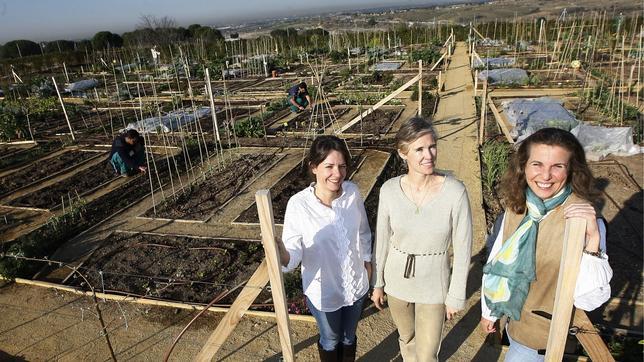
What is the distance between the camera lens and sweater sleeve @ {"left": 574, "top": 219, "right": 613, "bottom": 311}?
145 cm

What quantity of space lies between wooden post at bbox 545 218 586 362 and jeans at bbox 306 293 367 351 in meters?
0.93

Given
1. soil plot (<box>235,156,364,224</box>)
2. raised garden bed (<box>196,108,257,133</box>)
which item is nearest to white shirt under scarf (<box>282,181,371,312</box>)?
soil plot (<box>235,156,364,224</box>)

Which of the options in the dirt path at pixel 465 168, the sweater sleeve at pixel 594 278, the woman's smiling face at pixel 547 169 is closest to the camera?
the sweater sleeve at pixel 594 278

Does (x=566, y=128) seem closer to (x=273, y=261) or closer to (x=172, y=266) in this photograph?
(x=172, y=266)

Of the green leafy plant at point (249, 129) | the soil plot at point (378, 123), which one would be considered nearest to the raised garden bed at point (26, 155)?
the green leafy plant at point (249, 129)

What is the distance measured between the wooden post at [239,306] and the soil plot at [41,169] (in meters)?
6.44

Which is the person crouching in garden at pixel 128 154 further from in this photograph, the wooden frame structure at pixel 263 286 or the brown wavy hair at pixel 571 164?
the brown wavy hair at pixel 571 164

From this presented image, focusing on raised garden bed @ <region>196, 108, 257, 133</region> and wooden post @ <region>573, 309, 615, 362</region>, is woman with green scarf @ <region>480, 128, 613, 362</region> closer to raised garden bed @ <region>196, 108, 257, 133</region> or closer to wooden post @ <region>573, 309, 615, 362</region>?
wooden post @ <region>573, 309, 615, 362</region>

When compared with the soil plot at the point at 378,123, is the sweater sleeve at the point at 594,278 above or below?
above

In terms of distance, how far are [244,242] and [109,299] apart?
1.44 meters

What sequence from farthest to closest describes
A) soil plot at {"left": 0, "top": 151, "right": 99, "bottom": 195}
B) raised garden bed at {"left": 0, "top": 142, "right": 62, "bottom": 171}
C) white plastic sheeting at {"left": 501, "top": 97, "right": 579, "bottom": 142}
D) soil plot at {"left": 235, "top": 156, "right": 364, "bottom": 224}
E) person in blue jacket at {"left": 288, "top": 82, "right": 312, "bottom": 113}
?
person in blue jacket at {"left": 288, "top": 82, "right": 312, "bottom": 113}
raised garden bed at {"left": 0, "top": 142, "right": 62, "bottom": 171}
white plastic sheeting at {"left": 501, "top": 97, "right": 579, "bottom": 142}
soil plot at {"left": 0, "top": 151, "right": 99, "bottom": 195}
soil plot at {"left": 235, "top": 156, "right": 364, "bottom": 224}

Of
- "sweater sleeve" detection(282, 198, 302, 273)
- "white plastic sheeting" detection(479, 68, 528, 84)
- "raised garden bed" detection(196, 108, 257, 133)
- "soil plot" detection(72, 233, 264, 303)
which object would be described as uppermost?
"sweater sleeve" detection(282, 198, 302, 273)

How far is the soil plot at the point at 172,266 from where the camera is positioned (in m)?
3.89

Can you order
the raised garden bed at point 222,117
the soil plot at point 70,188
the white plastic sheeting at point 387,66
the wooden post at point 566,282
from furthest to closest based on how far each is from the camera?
the white plastic sheeting at point 387,66
the raised garden bed at point 222,117
the soil plot at point 70,188
the wooden post at point 566,282
